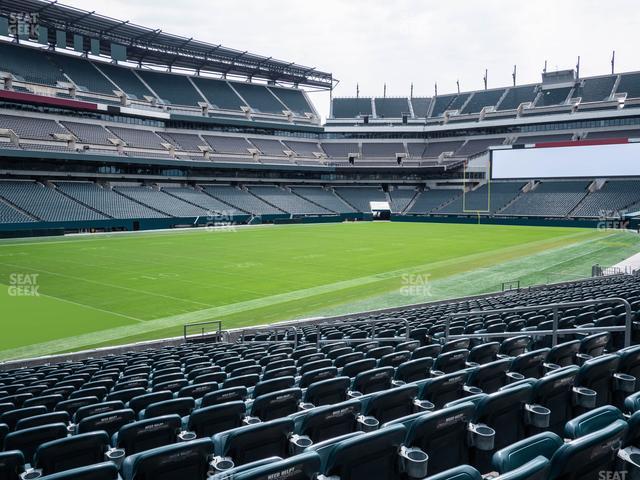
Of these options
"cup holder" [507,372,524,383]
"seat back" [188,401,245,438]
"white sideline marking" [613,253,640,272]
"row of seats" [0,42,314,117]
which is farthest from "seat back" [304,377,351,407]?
"row of seats" [0,42,314,117]

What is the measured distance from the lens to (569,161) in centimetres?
6956

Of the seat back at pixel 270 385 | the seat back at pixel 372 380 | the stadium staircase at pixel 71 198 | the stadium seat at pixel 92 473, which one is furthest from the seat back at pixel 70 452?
the stadium staircase at pixel 71 198

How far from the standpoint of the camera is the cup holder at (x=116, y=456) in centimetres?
424

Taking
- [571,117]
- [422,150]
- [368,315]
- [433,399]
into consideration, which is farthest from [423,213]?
[433,399]

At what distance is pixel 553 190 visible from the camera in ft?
240

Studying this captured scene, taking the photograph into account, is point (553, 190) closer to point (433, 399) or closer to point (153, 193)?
point (153, 193)

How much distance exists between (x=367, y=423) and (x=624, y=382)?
2685 mm

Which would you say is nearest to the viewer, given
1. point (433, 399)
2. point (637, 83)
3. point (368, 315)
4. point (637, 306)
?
point (433, 399)

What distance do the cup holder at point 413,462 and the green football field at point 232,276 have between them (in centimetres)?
1594

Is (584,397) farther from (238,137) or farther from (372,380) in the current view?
(238,137)

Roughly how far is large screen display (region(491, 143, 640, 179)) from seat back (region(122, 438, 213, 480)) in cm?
7577

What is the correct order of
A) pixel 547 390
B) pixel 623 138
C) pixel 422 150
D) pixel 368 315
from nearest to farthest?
pixel 547 390 → pixel 368 315 → pixel 623 138 → pixel 422 150

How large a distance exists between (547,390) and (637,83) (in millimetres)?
89801

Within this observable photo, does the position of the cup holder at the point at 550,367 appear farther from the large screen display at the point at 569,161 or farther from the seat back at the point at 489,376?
the large screen display at the point at 569,161
